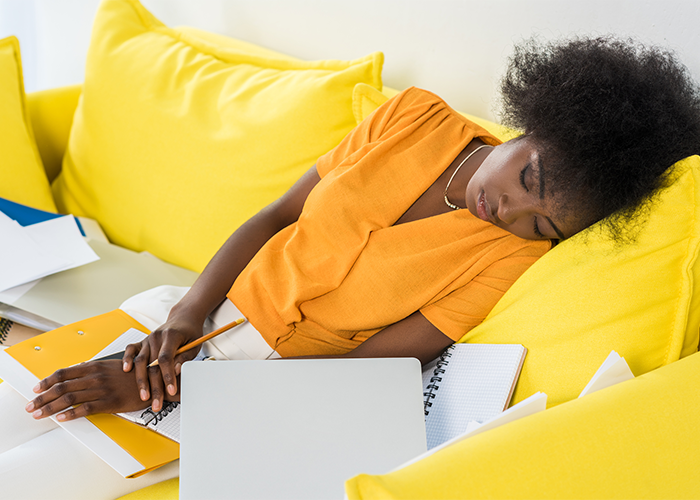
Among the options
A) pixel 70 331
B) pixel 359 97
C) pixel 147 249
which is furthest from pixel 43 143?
pixel 359 97

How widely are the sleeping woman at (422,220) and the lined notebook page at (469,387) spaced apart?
0.24 ft

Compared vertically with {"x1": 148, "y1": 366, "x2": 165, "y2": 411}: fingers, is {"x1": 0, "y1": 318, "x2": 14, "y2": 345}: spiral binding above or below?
below

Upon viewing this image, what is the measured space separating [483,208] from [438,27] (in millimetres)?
638

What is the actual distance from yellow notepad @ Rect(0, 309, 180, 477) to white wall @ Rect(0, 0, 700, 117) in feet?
3.00

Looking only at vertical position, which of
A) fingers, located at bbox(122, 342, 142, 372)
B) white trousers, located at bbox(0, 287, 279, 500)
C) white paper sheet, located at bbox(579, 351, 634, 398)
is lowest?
white trousers, located at bbox(0, 287, 279, 500)

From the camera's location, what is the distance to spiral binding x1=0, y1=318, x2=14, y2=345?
1129mm

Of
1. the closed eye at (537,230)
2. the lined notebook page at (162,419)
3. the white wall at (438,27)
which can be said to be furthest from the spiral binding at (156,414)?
the white wall at (438,27)

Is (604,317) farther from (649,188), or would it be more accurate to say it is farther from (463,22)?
(463,22)

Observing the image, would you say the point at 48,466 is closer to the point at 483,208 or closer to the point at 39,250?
the point at 39,250

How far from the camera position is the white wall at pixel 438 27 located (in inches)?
40.7

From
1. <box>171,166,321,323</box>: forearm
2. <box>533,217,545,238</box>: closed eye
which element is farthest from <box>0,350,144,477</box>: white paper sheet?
<box>533,217,545,238</box>: closed eye

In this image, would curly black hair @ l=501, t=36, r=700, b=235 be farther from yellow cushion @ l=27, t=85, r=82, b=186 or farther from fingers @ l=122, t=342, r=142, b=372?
yellow cushion @ l=27, t=85, r=82, b=186

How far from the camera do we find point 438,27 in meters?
1.32

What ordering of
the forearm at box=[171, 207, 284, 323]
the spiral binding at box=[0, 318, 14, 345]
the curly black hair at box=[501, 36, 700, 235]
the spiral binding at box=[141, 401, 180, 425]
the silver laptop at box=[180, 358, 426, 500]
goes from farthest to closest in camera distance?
the spiral binding at box=[0, 318, 14, 345] → the forearm at box=[171, 207, 284, 323] → the spiral binding at box=[141, 401, 180, 425] → the curly black hair at box=[501, 36, 700, 235] → the silver laptop at box=[180, 358, 426, 500]
